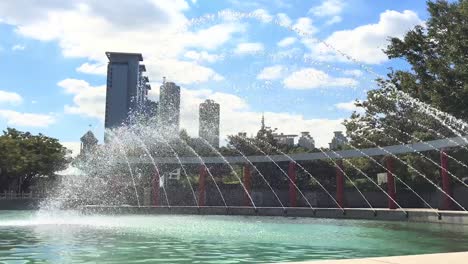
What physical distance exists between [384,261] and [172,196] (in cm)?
5217

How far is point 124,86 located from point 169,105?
728cm

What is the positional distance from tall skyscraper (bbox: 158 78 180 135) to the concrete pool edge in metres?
7.63

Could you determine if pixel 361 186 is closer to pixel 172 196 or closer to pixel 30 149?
pixel 172 196

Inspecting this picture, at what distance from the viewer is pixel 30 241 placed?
14.2m

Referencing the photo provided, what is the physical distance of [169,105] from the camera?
133 feet

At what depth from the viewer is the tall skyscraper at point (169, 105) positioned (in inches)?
1566

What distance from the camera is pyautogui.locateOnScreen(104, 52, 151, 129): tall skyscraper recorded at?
40656 mm

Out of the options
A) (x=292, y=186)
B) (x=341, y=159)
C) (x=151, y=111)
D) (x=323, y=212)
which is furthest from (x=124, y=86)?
(x=323, y=212)

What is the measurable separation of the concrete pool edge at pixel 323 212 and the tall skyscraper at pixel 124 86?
7844 mm

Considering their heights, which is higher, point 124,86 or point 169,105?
point 124,86

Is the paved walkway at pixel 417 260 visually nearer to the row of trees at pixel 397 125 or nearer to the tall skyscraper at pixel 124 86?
the row of trees at pixel 397 125

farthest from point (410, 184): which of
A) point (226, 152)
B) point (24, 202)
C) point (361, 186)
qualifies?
point (24, 202)

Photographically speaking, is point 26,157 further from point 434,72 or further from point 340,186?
point 434,72

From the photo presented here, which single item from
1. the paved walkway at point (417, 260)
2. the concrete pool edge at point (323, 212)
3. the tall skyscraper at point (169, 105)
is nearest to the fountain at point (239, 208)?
the concrete pool edge at point (323, 212)
